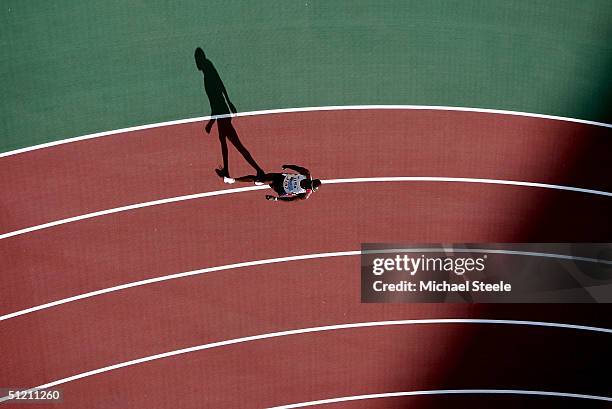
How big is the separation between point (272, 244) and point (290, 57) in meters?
2.97

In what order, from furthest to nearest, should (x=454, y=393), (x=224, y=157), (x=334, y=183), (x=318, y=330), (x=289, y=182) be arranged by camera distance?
(x=454, y=393) → (x=318, y=330) → (x=334, y=183) → (x=224, y=157) → (x=289, y=182)

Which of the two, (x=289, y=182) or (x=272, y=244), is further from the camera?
(x=272, y=244)

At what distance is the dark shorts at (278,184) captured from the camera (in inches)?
369

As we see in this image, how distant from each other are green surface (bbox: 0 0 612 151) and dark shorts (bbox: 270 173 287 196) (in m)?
1.10

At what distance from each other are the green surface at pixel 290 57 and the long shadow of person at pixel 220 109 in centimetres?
12

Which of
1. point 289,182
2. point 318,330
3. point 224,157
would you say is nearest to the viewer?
point 289,182

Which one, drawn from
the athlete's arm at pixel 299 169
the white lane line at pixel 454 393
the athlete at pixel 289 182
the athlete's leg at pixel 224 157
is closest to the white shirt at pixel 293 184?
the athlete at pixel 289 182

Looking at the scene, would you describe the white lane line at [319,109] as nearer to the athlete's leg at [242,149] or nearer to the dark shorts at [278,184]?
the athlete's leg at [242,149]

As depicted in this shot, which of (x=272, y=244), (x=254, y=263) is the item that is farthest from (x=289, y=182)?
(x=254, y=263)

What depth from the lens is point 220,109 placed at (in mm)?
9398

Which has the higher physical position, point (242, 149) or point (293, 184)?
point (242, 149)

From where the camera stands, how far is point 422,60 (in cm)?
946

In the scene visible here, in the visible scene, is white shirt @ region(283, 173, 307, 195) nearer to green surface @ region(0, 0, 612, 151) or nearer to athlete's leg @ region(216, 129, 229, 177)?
athlete's leg @ region(216, 129, 229, 177)

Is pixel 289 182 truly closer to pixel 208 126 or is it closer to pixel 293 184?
pixel 293 184
